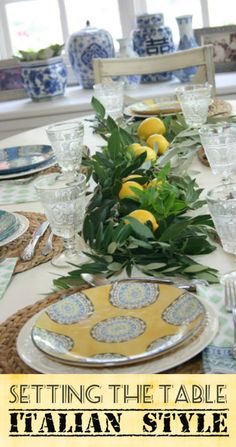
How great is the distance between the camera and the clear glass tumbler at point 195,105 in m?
1.63

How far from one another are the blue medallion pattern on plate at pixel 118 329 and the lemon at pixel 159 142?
2.30 ft

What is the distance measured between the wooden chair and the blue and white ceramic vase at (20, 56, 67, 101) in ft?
1.92

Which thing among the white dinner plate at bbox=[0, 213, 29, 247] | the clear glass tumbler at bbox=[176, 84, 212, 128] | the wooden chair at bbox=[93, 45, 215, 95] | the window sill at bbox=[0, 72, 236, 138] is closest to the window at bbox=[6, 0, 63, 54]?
the window sill at bbox=[0, 72, 236, 138]

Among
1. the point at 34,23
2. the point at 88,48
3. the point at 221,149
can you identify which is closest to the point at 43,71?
the point at 88,48

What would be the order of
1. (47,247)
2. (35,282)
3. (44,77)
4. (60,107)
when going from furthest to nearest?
(44,77)
(60,107)
(47,247)
(35,282)

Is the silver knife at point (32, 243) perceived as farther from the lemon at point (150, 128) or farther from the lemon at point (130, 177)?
the lemon at point (150, 128)

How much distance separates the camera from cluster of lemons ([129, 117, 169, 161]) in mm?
1338

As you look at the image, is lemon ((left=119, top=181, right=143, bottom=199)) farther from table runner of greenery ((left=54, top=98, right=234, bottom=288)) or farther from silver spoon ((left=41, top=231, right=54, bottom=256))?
silver spoon ((left=41, top=231, right=54, bottom=256))

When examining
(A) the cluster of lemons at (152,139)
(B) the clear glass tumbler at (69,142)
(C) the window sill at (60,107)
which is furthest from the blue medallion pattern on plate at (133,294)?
(C) the window sill at (60,107)

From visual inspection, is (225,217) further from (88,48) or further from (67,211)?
(88,48)

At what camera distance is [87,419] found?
27.3 inches

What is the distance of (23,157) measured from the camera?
1.69 meters

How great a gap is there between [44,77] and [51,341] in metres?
2.24

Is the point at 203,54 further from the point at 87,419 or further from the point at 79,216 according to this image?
the point at 87,419
